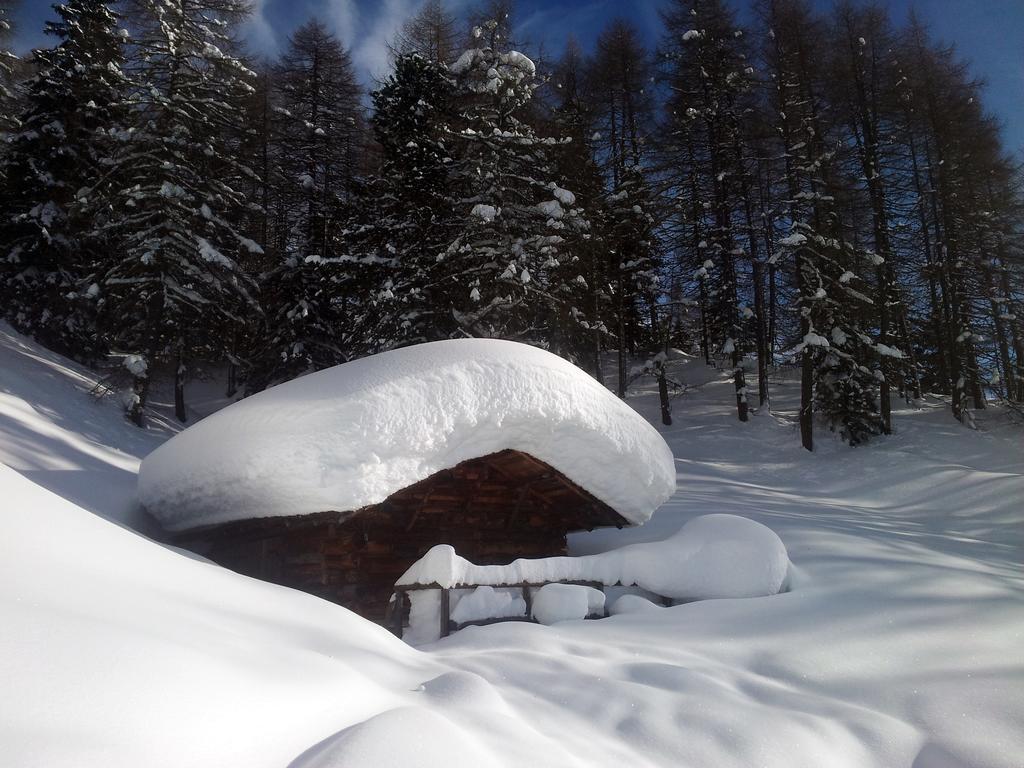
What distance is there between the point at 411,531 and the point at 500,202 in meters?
10.3

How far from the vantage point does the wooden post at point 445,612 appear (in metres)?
6.12

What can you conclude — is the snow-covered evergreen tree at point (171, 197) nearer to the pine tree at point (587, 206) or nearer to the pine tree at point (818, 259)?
the pine tree at point (587, 206)

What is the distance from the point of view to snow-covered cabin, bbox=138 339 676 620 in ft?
19.3

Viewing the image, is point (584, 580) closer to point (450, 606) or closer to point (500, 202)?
point (450, 606)

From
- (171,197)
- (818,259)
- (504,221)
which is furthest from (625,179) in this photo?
(171,197)

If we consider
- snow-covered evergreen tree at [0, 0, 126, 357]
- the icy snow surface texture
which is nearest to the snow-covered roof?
the icy snow surface texture

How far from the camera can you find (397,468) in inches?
235

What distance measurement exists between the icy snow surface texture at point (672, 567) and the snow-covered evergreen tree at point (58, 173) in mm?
15732

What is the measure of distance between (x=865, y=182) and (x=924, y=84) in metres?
4.50

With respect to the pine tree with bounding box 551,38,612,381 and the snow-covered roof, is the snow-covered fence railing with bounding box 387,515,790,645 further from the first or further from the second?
the pine tree with bounding box 551,38,612,381

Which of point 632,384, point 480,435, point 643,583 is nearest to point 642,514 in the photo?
point 643,583

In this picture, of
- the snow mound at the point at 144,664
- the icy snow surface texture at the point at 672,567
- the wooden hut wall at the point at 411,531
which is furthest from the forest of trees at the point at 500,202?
the snow mound at the point at 144,664

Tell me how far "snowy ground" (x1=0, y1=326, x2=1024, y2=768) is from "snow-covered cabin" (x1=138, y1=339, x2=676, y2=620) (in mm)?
1158

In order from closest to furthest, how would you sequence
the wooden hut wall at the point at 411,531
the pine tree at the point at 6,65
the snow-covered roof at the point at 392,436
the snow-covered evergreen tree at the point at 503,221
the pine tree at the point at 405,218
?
the snow-covered roof at the point at 392,436
the wooden hut wall at the point at 411,531
the snow-covered evergreen tree at the point at 503,221
the pine tree at the point at 405,218
the pine tree at the point at 6,65
